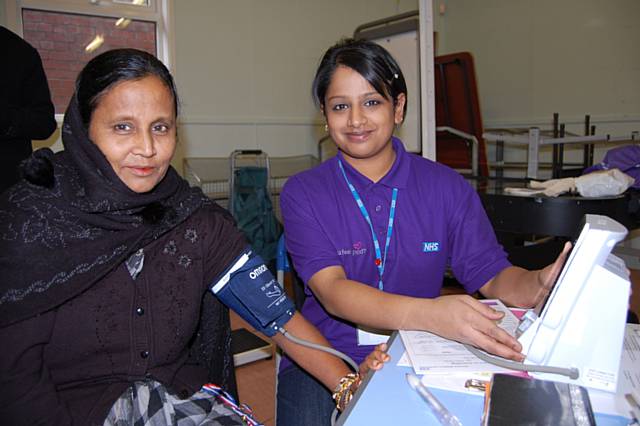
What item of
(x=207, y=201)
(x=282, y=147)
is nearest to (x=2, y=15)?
(x=282, y=147)

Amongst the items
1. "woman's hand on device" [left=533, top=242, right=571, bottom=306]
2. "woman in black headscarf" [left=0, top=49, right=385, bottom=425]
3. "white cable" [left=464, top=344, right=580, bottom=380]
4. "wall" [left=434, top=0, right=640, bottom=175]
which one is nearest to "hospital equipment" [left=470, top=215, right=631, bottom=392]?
"white cable" [left=464, top=344, right=580, bottom=380]

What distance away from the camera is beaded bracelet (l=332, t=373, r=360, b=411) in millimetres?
1009

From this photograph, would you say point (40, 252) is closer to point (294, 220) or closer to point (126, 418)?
point (126, 418)

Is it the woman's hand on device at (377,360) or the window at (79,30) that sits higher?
the window at (79,30)

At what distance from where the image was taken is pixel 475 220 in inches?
54.8

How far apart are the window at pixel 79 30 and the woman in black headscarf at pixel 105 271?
325cm

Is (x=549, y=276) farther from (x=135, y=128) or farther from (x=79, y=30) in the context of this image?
(x=79, y=30)

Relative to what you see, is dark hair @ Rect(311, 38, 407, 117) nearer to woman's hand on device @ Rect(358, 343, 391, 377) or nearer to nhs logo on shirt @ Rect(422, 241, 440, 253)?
nhs logo on shirt @ Rect(422, 241, 440, 253)

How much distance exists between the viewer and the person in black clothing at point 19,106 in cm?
253

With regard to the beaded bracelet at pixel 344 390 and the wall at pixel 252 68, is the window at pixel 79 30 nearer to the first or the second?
the wall at pixel 252 68

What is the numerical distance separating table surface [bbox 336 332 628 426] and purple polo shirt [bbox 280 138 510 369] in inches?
18.1

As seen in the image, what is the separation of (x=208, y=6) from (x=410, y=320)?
401 centimetres

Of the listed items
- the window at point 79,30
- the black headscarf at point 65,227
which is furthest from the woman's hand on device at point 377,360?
the window at point 79,30

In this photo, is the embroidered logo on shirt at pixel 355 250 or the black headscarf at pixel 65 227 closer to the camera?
the black headscarf at pixel 65 227
